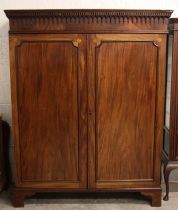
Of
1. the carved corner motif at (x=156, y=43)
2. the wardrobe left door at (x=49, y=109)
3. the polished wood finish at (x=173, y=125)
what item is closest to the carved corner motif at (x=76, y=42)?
the wardrobe left door at (x=49, y=109)

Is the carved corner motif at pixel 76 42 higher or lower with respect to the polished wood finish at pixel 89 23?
lower

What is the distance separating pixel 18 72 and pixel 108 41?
0.67 metres

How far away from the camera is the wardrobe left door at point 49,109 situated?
2295mm

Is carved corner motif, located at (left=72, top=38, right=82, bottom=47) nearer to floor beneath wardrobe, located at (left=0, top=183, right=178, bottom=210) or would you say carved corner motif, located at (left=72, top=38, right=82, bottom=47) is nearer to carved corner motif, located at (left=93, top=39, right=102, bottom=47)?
carved corner motif, located at (left=93, top=39, right=102, bottom=47)

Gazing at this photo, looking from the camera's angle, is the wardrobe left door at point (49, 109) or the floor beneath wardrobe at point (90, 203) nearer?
the wardrobe left door at point (49, 109)

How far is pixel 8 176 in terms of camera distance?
9.59 feet

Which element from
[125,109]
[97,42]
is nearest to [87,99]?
[125,109]

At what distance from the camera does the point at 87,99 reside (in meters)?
2.37

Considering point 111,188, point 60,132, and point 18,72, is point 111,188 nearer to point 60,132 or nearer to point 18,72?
point 60,132

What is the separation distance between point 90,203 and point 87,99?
0.84m

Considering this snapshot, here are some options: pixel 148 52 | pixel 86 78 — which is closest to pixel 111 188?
pixel 86 78

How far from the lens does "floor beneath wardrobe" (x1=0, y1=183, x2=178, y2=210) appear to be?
2.50 metres

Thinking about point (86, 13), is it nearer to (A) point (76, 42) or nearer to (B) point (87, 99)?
(A) point (76, 42)

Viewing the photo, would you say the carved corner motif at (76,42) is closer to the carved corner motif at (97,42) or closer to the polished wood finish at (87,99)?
the polished wood finish at (87,99)
